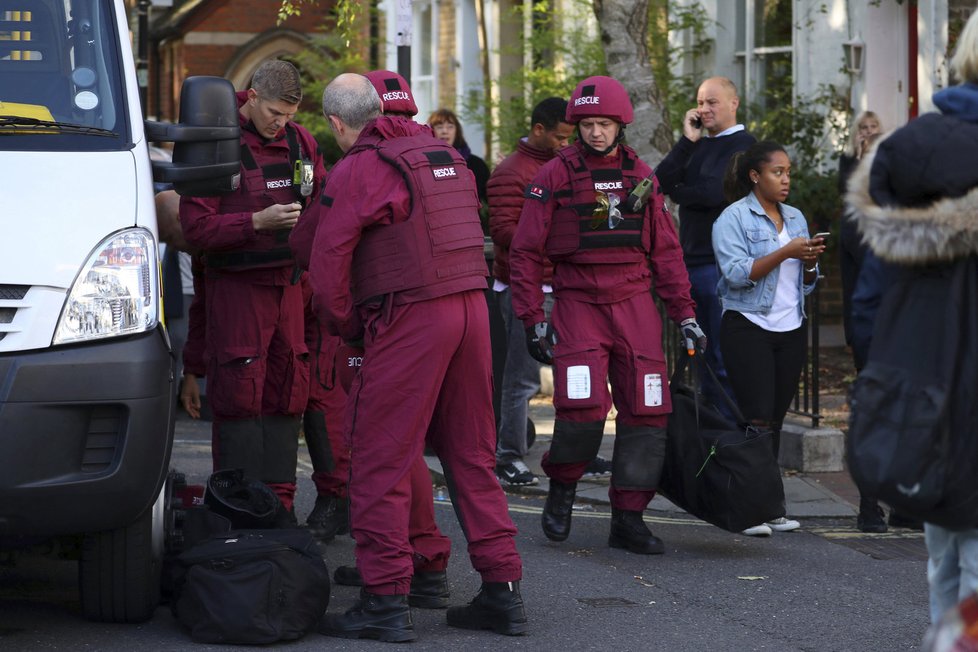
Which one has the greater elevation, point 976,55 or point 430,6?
point 430,6

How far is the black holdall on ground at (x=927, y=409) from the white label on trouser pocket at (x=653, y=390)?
10.2ft

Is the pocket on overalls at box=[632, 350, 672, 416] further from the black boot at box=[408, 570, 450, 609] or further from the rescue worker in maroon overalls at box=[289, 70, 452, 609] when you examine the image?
the black boot at box=[408, 570, 450, 609]

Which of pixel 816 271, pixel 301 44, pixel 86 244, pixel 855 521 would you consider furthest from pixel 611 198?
pixel 301 44

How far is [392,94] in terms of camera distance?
5.62 meters

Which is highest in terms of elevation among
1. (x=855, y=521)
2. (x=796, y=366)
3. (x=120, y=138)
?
(x=120, y=138)

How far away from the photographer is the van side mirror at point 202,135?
5.51 m

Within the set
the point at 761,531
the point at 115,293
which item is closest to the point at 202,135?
the point at 115,293

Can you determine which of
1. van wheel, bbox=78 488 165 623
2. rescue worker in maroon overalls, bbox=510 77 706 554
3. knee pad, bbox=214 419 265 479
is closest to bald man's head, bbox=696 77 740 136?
rescue worker in maroon overalls, bbox=510 77 706 554

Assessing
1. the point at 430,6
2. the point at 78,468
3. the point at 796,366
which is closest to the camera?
the point at 78,468

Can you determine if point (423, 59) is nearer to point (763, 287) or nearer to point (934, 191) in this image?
point (763, 287)

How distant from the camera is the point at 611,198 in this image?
6.94m

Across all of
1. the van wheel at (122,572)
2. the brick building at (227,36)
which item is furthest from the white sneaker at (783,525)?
the brick building at (227,36)

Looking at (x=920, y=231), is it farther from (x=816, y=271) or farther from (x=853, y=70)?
(x=853, y=70)

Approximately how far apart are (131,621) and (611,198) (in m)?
2.77
